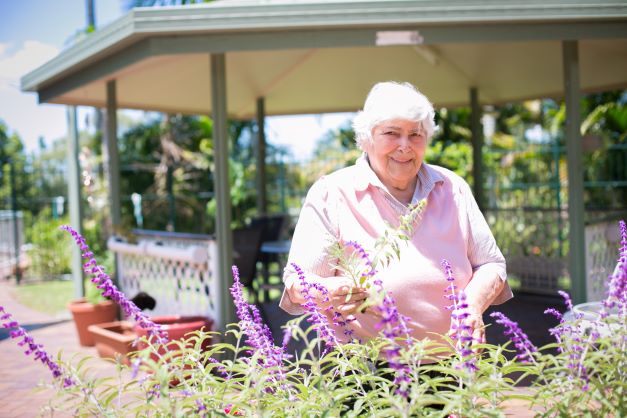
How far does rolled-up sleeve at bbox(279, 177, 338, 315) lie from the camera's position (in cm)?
199

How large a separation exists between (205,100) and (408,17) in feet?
15.9

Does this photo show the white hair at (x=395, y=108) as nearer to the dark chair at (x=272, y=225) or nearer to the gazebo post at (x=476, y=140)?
the dark chair at (x=272, y=225)

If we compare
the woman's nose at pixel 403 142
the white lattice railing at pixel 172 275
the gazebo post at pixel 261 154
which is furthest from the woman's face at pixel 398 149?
the gazebo post at pixel 261 154

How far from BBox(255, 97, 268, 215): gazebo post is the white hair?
6.96m

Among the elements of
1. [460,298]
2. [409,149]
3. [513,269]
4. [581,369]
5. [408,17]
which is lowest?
[513,269]

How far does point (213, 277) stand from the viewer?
516cm

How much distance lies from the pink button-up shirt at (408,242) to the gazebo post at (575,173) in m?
3.08

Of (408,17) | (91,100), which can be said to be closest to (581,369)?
(408,17)

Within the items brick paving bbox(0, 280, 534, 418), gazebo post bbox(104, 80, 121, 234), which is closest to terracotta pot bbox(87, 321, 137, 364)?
brick paving bbox(0, 280, 534, 418)

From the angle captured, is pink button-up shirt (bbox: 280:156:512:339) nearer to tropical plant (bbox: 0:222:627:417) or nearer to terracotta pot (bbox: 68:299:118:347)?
tropical plant (bbox: 0:222:627:417)

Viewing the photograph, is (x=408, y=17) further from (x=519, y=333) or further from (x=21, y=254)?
(x=21, y=254)

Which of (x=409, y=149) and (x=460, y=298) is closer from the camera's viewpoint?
(x=460, y=298)

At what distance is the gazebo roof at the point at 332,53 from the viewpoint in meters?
4.34

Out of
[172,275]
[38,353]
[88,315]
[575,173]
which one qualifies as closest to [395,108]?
[38,353]
